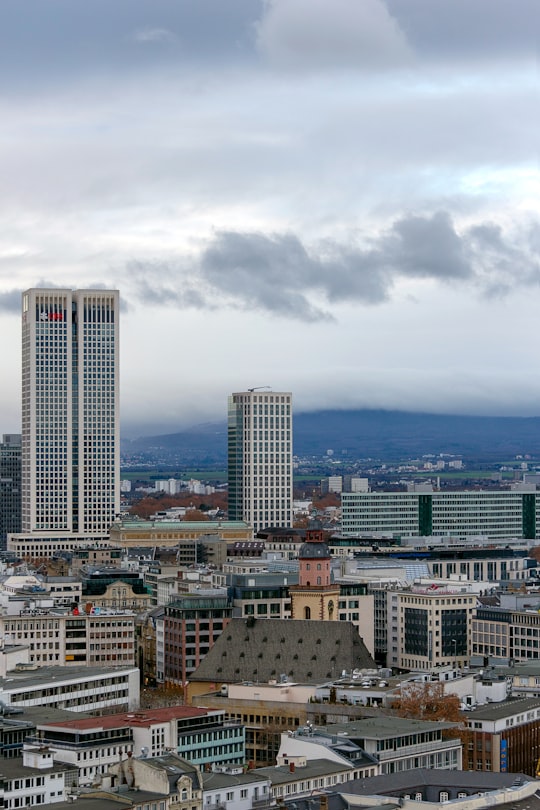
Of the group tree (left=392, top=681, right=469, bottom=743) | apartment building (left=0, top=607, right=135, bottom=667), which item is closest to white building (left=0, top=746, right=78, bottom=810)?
tree (left=392, top=681, right=469, bottom=743)

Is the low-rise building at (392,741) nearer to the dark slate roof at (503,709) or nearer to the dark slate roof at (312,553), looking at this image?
the dark slate roof at (503,709)

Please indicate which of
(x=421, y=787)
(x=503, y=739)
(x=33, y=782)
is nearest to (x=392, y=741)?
(x=503, y=739)

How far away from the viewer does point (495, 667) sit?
5856 inches

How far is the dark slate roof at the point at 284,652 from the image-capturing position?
468 feet

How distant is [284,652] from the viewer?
145 metres

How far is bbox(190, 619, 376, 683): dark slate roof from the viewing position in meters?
143

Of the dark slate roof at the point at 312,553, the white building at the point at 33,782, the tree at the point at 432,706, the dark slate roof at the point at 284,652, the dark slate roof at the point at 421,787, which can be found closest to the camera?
the dark slate roof at the point at 421,787

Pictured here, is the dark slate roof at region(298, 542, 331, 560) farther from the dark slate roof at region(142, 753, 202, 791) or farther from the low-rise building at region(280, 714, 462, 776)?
the dark slate roof at region(142, 753, 202, 791)

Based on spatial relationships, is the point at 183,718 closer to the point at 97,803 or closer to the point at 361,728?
the point at 361,728

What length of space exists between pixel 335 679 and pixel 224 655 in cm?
980

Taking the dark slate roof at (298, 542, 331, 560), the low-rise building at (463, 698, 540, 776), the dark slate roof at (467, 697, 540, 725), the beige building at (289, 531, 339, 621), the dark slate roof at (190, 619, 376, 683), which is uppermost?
the dark slate roof at (298, 542, 331, 560)

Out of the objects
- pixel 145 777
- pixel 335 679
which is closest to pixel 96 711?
pixel 335 679

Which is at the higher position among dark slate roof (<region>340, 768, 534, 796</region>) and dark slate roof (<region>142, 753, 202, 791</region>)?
dark slate roof (<region>142, 753, 202, 791</region>)

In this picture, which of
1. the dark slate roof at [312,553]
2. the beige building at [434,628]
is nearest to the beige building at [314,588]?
the dark slate roof at [312,553]
